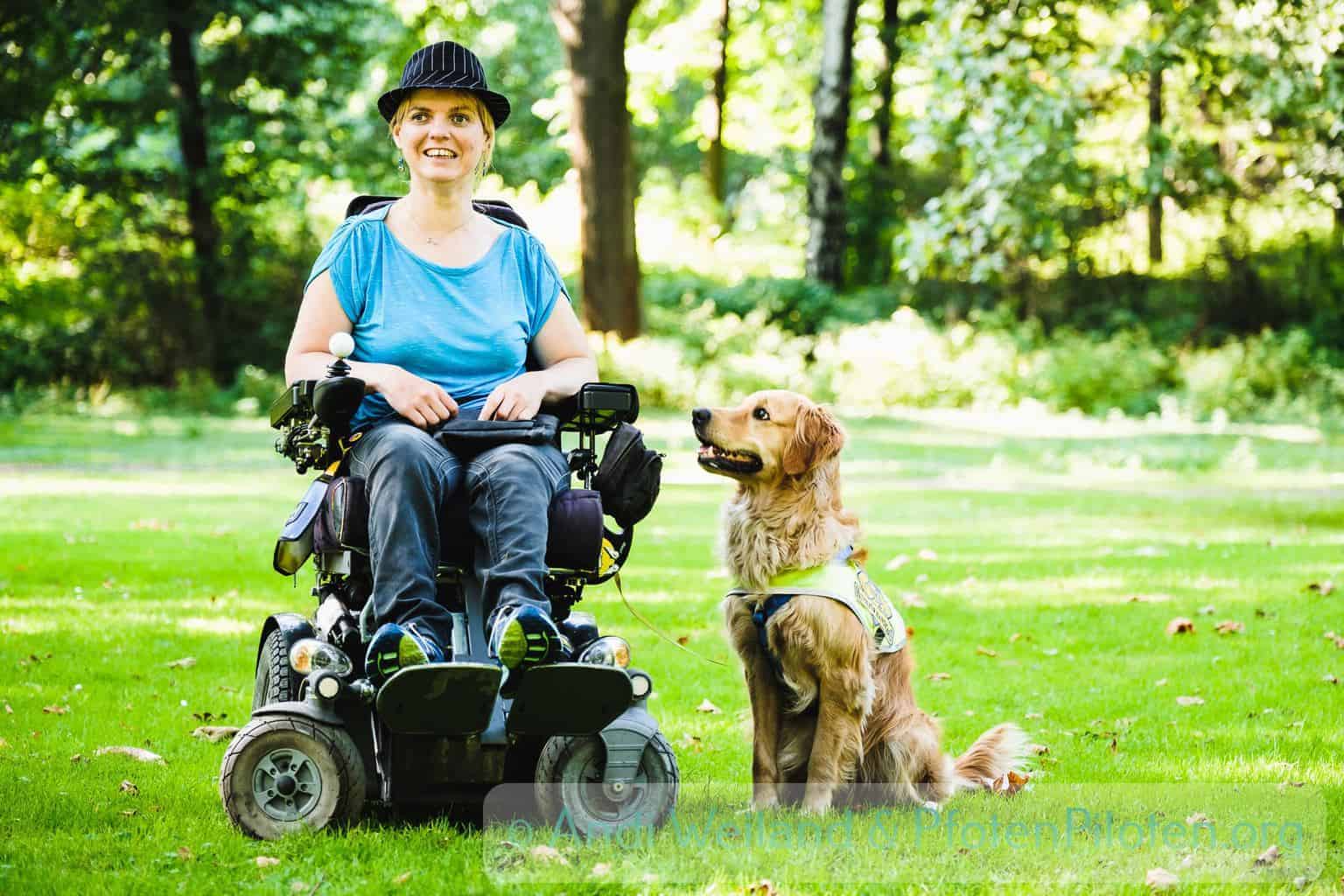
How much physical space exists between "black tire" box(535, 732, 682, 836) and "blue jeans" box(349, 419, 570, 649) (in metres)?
0.40

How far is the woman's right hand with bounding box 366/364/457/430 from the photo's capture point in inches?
157

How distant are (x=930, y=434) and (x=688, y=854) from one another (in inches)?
537

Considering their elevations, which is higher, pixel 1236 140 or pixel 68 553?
pixel 1236 140

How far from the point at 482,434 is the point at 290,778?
994 mm

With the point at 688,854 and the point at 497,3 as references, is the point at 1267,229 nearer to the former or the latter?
the point at 497,3

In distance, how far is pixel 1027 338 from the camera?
20766 mm

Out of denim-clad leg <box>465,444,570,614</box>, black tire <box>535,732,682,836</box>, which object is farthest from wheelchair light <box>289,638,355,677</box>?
black tire <box>535,732,682,836</box>

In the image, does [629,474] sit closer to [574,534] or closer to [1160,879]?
[574,534]

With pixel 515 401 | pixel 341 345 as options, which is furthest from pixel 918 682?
pixel 341 345

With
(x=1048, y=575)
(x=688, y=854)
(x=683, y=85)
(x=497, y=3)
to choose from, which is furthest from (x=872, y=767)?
(x=683, y=85)

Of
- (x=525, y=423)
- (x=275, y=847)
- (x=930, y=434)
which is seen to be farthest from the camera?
(x=930, y=434)

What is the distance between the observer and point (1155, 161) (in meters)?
11.9

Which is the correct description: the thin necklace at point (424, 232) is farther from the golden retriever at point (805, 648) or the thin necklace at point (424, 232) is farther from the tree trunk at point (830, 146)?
the tree trunk at point (830, 146)

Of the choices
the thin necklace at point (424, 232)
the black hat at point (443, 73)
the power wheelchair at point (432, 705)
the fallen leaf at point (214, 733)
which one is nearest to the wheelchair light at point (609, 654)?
the power wheelchair at point (432, 705)
